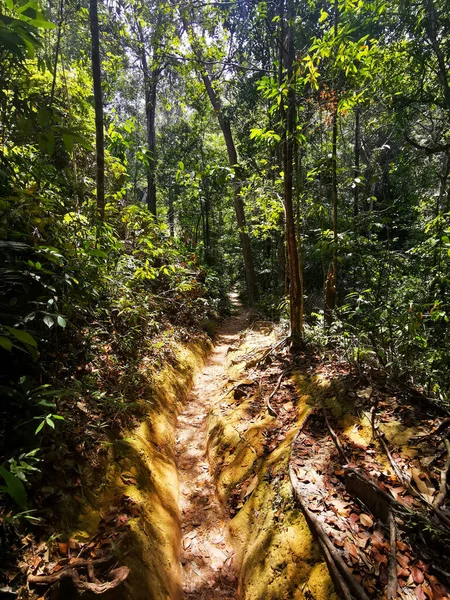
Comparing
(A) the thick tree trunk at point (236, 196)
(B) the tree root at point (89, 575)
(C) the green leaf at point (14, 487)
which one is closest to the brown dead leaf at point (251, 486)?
(B) the tree root at point (89, 575)

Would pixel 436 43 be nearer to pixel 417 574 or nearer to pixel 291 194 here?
pixel 291 194

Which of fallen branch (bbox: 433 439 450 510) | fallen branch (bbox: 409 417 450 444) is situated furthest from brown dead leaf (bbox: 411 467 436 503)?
fallen branch (bbox: 409 417 450 444)

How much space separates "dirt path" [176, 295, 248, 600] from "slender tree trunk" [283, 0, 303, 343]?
8.22ft

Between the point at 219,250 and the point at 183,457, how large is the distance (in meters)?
19.6

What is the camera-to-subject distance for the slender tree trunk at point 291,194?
16.8ft

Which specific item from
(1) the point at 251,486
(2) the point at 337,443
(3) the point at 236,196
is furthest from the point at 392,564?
(3) the point at 236,196

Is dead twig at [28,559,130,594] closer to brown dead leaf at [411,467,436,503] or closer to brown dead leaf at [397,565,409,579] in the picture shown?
brown dead leaf at [397,565,409,579]

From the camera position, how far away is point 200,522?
357 cm

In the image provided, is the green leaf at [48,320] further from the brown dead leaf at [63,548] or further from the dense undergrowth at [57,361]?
the brown dead leaf at [63,548]

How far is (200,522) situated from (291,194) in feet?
17.3

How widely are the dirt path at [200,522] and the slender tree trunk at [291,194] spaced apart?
8.22ft

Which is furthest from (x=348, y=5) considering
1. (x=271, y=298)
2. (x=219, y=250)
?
(x=219, y=250)

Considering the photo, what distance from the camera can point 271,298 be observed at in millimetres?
13172

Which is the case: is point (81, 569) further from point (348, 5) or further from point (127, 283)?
point (348, 5)
